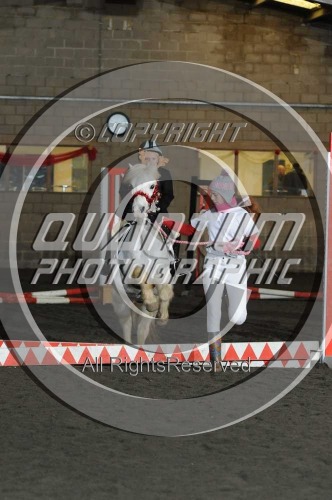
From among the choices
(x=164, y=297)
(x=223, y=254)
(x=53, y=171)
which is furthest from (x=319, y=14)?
(x=223, y=254)

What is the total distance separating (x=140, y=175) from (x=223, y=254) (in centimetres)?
137

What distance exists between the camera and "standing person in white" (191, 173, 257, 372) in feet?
26.9

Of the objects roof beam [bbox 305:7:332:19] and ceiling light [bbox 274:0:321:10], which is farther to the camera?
Answer: ceiling light [bbox 274:0:321:10]

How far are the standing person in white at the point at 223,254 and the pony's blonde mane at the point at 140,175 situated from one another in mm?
927

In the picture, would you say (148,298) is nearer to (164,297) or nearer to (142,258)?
(164,297)

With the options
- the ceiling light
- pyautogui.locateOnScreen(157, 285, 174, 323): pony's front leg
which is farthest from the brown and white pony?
the ceiling light

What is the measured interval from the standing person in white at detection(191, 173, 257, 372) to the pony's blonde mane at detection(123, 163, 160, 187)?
3.04ft

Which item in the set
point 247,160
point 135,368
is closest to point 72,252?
point 247,160

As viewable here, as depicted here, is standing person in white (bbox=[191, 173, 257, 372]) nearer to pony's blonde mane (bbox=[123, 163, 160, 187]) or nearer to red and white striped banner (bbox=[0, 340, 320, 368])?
red and white striped banner (bbox=[0, 340, 320, 368])

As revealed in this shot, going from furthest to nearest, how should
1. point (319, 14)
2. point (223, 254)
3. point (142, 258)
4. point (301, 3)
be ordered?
point (301, 3) → point (319, 14) → point (142, 258) → point (223, 254)

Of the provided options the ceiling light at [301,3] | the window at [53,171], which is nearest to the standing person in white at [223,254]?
the window at [53,171]

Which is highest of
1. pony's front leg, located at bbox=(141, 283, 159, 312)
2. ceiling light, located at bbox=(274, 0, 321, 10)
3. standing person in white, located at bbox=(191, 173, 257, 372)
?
ceiling light, located at bbox=(274, 0, 321, 10)

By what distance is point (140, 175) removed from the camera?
360 inches

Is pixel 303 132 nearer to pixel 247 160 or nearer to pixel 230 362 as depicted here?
pixel 247 160
